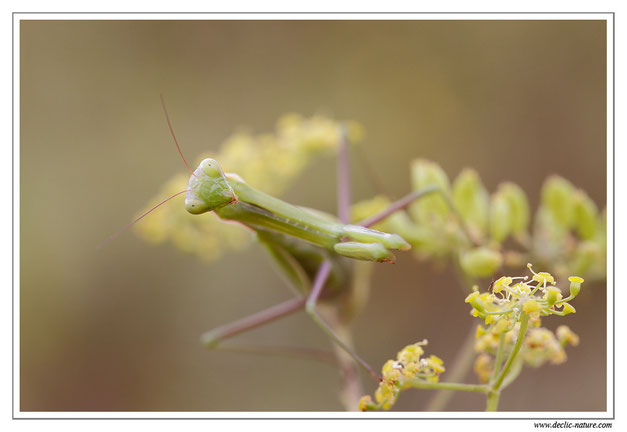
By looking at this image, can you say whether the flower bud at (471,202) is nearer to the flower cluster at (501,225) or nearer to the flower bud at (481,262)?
the flower cluster at (501,225)

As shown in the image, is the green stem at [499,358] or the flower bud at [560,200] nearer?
the green stem at [499,358]

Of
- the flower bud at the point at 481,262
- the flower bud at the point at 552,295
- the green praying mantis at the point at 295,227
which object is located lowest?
the flower bud at the point at 552,295

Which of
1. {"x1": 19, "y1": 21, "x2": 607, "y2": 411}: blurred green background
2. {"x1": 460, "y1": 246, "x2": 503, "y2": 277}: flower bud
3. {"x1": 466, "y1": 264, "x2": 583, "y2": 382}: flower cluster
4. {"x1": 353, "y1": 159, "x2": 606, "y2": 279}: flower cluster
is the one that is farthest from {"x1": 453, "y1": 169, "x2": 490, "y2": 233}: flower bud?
{"x1": 19, "y1": 21, "x2": 607, "y2": 411}: blurred green background

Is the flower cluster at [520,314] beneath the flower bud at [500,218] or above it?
beneath

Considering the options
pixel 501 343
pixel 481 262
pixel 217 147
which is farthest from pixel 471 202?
pixel 217 147

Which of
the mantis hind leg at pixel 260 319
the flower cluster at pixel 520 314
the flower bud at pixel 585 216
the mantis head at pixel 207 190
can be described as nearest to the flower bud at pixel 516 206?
the flower bud at pixel 585 216

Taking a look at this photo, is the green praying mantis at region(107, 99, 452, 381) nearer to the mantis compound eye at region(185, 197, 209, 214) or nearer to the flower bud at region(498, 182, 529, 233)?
the mantis compound eye at region(185, 197, 209, 214)
